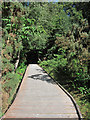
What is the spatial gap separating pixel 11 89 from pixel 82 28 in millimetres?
5017

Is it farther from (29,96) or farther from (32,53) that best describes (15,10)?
(32,53)

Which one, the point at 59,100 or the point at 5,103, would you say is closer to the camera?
the point at 59,100

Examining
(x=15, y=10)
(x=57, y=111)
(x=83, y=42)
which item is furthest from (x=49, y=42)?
(x=57, y=111)

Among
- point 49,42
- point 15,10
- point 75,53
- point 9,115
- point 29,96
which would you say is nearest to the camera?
point 9,115

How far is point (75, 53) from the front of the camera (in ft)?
20.5

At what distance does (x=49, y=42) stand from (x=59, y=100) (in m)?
15.4

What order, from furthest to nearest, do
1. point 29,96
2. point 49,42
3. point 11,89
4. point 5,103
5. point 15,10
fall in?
point 49,42 → point 15,10 → point 11,89 → point 5,103 → point 29,96

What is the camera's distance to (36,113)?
3.57m

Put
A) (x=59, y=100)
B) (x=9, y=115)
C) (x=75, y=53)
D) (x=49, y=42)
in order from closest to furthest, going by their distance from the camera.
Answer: (x=9, y=115) < (x=59, y=100) < (x=75, y=53) < (x=49, y=42)

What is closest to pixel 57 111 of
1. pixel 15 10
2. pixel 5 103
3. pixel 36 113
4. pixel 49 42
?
pixel 36 113

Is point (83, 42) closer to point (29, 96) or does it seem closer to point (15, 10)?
point (29, 96)

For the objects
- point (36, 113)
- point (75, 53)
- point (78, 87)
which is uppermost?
point (75, 53)

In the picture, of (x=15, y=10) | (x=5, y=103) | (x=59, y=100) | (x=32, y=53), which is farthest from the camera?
(x=32, y=53)

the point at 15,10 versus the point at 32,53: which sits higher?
the point at 15,10
